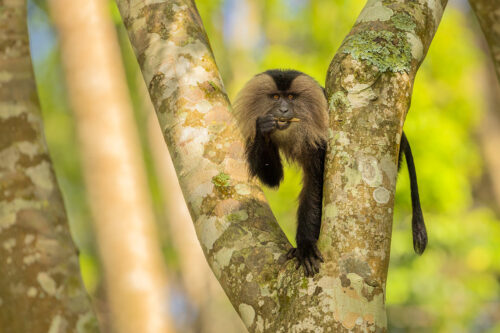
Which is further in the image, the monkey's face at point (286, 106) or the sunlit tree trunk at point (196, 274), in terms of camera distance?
the sunlit tree trunk at point (196, 274)

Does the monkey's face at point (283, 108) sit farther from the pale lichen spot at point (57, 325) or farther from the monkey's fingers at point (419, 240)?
the pale lichen spot at point (57, 325)

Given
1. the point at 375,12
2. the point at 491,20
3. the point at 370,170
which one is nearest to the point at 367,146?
the point at 370,170

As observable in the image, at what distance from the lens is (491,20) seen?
298 cm

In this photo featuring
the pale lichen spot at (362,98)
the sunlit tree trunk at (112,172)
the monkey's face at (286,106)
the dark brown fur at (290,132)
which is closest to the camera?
the pale lichen spot at (362,98)

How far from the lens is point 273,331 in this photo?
6.67ft

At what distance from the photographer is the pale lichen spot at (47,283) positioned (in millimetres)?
2330

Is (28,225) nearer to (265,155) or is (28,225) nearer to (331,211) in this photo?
(331,211)

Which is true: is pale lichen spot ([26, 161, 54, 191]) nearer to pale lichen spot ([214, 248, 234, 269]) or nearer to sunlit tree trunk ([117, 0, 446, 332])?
sunlit tree trunk ([117, 0, 446, 332])

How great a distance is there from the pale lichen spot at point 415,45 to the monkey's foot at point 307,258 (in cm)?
88

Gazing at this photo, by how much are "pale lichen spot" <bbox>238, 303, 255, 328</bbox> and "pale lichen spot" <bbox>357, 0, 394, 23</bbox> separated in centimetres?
127

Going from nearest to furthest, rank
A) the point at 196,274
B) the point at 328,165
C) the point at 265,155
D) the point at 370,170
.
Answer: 1. the point at 370,170
2. the point at 328,165
3. the point at 265,155
4. the point at 196,274

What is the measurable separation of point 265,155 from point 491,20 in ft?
4.77

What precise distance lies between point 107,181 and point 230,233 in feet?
13.0

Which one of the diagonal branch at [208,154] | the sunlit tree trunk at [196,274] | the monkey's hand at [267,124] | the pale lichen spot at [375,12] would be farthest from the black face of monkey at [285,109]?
the sunlit tree trunk at [196,274]
